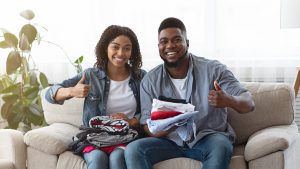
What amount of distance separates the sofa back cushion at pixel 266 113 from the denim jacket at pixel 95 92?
59cm

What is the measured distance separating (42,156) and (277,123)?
1314 millimetres

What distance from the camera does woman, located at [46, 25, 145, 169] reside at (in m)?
2.81

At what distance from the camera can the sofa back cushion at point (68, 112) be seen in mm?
3121

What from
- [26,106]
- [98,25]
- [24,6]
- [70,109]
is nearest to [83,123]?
[70,109]

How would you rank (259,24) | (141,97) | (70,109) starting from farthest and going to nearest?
1. (259,24)
2. (70,109)
3. (141,97)

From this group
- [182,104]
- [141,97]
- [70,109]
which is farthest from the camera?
[70,109]

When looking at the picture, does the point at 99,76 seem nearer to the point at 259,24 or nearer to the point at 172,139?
the point at 172,139

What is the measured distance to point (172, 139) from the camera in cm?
267

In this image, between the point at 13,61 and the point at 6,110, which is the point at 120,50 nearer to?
the point at 13,61

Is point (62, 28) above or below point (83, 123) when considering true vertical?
above

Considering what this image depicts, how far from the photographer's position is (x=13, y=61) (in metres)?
3.60

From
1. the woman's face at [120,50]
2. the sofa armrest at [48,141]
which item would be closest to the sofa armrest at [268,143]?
the woman's face at [120,50]

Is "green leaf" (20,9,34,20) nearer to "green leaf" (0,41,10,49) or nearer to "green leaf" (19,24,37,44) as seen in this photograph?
"green leaf" (19,24,37,44)

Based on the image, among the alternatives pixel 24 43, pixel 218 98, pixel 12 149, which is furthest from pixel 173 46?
pixel 24 43
